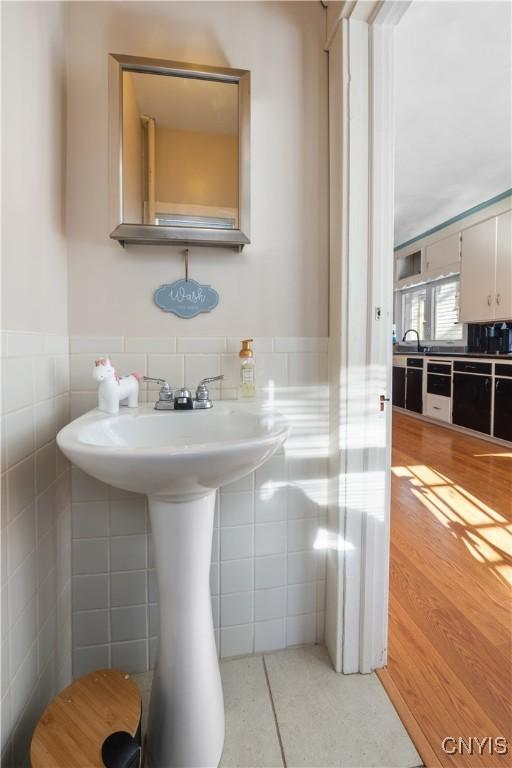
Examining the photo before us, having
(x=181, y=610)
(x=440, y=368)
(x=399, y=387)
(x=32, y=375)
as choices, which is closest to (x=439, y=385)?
(x=440, y=368)

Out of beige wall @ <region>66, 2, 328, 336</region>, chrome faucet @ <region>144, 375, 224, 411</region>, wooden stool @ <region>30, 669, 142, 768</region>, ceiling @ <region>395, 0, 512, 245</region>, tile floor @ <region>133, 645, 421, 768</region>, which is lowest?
tile floor @ <region>133, 645, 421, 768</region>

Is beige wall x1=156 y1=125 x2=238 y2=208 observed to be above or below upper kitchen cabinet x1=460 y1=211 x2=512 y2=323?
below

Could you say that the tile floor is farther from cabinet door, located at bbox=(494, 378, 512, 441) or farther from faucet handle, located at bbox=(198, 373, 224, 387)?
cabinet door, located at bbox=(494, 378, 512, 441)

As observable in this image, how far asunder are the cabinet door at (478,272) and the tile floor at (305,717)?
4.29 m

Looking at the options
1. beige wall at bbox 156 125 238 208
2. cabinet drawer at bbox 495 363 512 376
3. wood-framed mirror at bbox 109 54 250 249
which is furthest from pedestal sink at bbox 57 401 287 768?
cabinet drawer at bbox 495 363 512 376

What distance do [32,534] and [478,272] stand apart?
16.5 ft

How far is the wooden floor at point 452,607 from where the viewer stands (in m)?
1.04

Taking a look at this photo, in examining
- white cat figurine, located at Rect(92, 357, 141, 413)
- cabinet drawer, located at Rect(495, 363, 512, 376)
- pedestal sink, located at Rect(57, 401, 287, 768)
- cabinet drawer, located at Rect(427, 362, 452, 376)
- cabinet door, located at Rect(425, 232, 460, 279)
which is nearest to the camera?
pedestal sink, located at Rect(57, 401, 287, 768)

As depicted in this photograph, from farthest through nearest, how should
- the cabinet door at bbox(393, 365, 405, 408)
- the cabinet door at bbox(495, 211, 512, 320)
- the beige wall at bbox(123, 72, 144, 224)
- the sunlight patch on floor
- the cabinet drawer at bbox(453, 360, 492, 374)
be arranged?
1. the cabinet door at bbox(393, 365, 405, 408)
2. the cabinet door at bbox(495, 211, 512, 320)
3. the cabinet drawer at bbox(453, 360, 492, 374)
4. the sunlight patch on floor
5. the beige wall at bbox(123, 72, 144, 224)

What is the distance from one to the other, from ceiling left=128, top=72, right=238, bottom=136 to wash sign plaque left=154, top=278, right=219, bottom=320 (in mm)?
455

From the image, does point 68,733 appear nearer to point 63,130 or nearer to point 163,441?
point 163,441

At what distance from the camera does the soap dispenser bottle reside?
1141 millimetres

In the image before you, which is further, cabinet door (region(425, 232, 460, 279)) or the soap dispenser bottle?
cabinet door (region(425, 232, 460, 279))

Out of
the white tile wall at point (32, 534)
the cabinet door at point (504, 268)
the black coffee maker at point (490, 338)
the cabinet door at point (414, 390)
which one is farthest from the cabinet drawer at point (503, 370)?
the white tile wall at point (32, 534)
